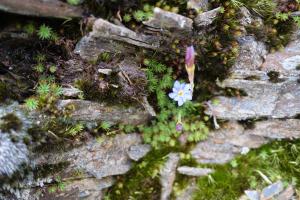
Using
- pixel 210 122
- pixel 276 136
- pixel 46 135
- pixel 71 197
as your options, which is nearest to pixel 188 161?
pixel 210 122

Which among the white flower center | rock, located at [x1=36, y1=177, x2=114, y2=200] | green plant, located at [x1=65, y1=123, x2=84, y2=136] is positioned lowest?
rock, located at [x1=36, y1=177, x2=114, y2=200]

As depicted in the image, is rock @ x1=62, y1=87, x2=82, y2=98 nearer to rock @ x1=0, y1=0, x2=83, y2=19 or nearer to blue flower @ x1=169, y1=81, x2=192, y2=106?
rock @ x1=0, y1=0, x2=83, y2=19

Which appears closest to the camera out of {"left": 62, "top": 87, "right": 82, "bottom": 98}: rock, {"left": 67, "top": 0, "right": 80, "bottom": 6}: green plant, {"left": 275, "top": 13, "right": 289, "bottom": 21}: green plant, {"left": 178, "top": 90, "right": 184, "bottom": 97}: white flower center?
{"left": 67, "top": 0, "right": 80, "bottom": 6}: green plant

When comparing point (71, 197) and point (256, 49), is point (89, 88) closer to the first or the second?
point (71, 197)

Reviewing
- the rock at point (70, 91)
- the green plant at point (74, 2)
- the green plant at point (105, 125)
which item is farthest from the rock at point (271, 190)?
the green plant at point (74, 2)

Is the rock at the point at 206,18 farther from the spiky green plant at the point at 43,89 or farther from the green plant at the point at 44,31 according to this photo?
the spiky green plant at the point at 43,89

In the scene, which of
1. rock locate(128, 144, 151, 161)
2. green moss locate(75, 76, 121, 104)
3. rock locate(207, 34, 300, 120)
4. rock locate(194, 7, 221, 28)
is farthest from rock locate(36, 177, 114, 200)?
rock locate(194, 7, 221, 28)
